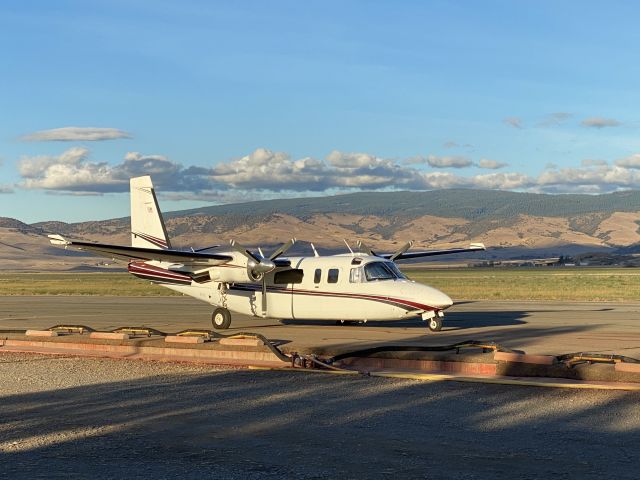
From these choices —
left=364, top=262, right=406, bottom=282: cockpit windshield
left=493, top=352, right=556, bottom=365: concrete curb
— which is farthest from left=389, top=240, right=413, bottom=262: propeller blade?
left=493, top=352, right=556, bottom=365: concrete curb

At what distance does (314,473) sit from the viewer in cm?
952

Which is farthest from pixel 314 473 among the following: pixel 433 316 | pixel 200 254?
pixel 200 254

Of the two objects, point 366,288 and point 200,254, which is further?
point 200,254

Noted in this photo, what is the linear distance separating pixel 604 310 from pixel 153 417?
2999 centimetres

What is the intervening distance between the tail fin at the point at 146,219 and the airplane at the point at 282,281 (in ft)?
0.13

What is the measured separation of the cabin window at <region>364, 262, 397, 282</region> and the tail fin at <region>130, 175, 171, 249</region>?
964cm

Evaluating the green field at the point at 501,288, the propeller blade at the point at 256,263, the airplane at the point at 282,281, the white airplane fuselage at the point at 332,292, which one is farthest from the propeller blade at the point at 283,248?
the green field at the point at 501,288

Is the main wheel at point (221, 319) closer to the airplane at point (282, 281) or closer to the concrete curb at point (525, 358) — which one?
the airplane at point (282, 281)

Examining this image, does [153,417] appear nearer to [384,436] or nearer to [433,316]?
[384,436]

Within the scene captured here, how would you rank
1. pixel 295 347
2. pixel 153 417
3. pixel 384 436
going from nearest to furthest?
pixel 384 436, pixel 153 417, pixel 295 347

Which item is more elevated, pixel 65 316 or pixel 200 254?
pixel 200 254

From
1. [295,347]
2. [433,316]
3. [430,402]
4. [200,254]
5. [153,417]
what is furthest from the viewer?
[200,254]

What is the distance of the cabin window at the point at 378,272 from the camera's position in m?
28.5

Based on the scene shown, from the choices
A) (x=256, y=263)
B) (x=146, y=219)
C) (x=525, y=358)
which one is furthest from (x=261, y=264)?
(x=525, y=358)
